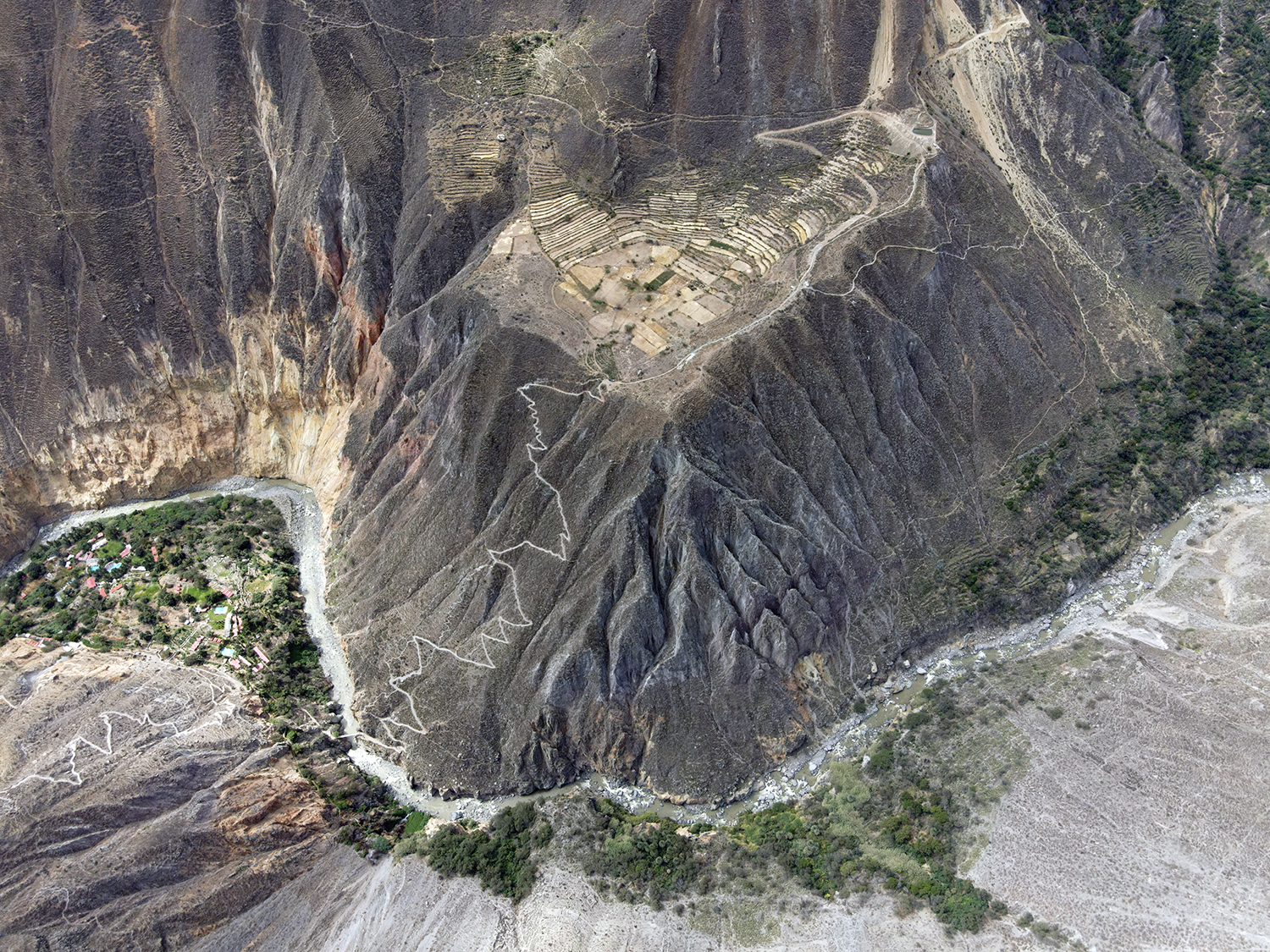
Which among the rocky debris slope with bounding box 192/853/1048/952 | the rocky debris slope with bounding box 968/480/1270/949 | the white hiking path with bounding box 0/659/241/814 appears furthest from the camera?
the white hiking path with bounding box 0/659/241/814

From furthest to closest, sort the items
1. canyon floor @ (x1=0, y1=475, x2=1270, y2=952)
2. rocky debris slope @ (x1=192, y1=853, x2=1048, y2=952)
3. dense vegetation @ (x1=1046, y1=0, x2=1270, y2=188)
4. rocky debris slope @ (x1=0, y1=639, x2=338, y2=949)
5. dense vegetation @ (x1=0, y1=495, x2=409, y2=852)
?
dense vegetation @ (x1=1046, y1=0, x2=1270, y2=188) → dense vegetation @ (x1=0, y1=495, x2=409, y2=852) → rocky debris slope @ (x1=0, y1=639, x2=338, y2=949) → canyon floor @ (x1=0, y1=475, x2=1270, y2=952) → rocky debris slope @ (x1=192, y1=853, x2=1048, y2=952)

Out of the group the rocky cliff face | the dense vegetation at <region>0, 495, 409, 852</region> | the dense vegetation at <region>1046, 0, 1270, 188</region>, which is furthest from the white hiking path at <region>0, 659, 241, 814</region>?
the dense vegetation at <region>1046, 0, 1270, 188</region>

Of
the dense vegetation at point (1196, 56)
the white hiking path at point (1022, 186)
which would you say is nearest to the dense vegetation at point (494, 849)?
the white hiking path at point (1022, 186)

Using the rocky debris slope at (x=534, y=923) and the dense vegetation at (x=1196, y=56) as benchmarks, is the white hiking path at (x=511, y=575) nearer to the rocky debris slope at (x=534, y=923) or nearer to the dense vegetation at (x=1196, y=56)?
the rocky debris slope at (x=534, y=923)

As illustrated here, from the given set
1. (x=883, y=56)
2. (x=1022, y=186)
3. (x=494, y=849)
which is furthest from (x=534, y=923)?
(x=883, y=56)

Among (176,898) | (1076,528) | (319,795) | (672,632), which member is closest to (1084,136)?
(1076,528)

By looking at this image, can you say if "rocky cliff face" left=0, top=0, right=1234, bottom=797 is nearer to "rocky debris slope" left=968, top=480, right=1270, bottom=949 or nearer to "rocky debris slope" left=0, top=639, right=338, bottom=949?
"rocky debris slope" left=0, top=639, right=338, bottom=949

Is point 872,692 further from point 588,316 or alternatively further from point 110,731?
point 110,731
